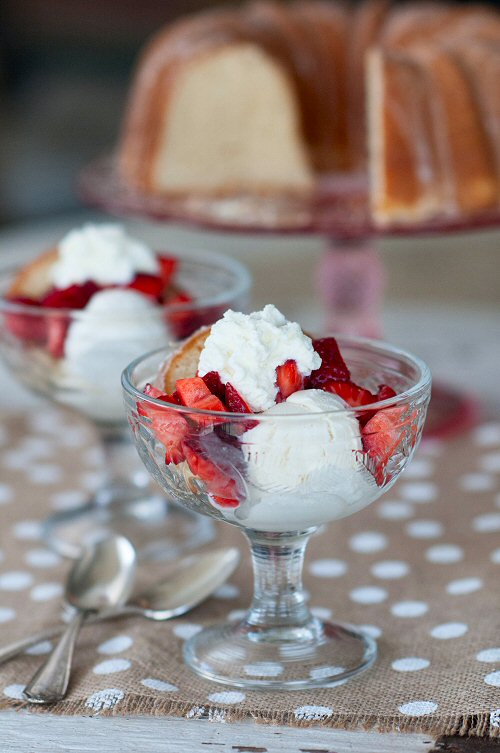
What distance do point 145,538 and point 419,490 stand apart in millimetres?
300

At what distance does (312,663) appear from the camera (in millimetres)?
832

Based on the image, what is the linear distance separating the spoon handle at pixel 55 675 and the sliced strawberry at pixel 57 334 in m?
0.30

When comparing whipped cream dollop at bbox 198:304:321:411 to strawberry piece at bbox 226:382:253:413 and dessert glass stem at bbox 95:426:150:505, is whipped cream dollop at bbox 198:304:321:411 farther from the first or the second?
dessert glass stem at bbox 95:426:150:505

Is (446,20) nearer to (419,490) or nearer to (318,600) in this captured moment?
(419,490)

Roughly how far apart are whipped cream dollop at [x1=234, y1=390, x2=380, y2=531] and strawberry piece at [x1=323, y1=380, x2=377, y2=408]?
0.8 inches

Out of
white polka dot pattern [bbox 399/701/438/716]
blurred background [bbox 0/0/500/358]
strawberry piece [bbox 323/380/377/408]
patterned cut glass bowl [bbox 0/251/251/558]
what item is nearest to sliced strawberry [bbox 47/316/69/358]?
patterned cut glass bowl [bbox 0/251/251/558]

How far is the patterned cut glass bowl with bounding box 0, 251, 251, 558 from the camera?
106 cm

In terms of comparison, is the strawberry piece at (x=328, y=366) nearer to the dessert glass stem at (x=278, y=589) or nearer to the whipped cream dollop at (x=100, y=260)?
the dessert glass stem at (x=278, y=589)

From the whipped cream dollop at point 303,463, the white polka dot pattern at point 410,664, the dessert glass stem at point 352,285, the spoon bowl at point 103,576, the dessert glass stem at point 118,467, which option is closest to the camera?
the whipped cream dollop at point 303,463

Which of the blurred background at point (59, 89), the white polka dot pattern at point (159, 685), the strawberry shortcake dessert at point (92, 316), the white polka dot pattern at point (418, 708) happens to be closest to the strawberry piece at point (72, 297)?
the strawberry shortcake dessert at point (92, 316)

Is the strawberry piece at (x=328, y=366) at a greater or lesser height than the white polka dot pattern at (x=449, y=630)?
greater

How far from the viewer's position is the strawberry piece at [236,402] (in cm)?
77

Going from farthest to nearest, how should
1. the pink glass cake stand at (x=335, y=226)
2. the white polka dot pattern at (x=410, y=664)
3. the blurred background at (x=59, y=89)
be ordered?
the blurred background at (x=59, y=89), the pink glass cake stand at (x=335, y=226), the white polka dot pattern at (x=410, y=664)

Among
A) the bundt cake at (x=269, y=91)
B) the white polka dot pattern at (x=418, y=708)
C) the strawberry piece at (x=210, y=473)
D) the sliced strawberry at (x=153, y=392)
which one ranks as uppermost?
the bundt cake at (x=269, y=91)
